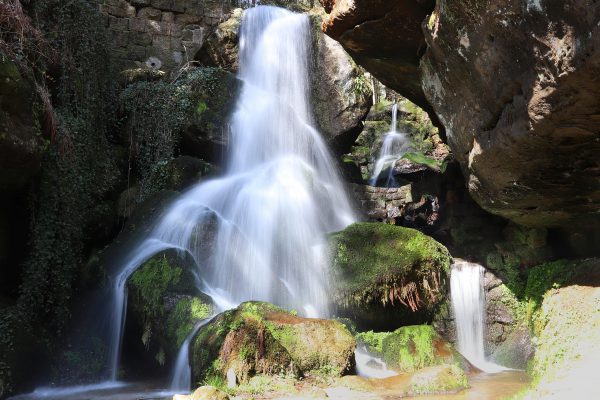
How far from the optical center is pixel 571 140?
536 centimetres

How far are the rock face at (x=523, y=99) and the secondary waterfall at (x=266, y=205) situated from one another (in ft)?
11.1

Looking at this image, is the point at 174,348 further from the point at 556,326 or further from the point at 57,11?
the point at 57,11

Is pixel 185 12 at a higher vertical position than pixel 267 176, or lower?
higher

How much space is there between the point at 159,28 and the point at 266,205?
842 cm

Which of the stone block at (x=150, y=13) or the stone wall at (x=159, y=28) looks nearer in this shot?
the stone wall at (x=159, y=28)

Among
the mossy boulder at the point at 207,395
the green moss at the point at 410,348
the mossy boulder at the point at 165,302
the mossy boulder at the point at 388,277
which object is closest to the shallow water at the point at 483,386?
the green moss at the point at 410,348

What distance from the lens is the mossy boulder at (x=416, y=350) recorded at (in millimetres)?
7695

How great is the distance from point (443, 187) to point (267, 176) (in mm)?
3812

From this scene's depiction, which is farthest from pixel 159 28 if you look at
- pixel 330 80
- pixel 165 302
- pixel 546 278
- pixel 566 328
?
pixel 566 328

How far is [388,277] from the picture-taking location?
8.36 metres

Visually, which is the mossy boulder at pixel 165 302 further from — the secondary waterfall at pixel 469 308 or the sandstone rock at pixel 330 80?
the sandstone rock at pixel 330 80

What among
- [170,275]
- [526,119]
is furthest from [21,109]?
[526,119]

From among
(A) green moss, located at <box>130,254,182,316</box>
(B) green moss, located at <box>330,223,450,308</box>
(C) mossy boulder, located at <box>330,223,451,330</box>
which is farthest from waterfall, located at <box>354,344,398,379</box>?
(A) green moss, located at <box>130,254,182,316</box>

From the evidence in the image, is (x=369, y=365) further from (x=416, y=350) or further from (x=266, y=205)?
(x=266, y=205)
